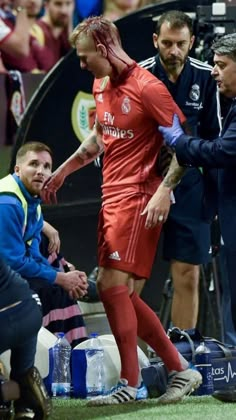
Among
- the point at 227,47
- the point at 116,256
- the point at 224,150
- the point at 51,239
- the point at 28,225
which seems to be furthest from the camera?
the point at 51,239

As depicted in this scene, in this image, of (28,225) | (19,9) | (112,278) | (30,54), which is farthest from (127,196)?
(19,9)

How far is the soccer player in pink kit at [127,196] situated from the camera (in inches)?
281

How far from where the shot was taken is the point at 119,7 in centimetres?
1291

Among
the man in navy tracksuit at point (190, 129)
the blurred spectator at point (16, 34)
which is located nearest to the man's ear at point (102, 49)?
the man in navy tracksuit at point (190, 129)

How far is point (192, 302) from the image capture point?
8.40m

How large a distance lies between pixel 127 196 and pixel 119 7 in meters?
5.98

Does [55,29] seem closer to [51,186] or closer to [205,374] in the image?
[51,186]

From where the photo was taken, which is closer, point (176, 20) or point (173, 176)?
point (173, 176)

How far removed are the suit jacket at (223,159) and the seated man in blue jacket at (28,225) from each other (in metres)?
0.81

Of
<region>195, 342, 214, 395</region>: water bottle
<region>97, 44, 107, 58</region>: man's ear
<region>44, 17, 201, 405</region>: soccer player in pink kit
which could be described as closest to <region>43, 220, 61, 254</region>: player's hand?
<region>44, 17, 201, 405</region>: soccer player in pink kit

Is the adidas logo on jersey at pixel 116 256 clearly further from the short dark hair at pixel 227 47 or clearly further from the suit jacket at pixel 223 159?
the short dark hair at pixel 227 47

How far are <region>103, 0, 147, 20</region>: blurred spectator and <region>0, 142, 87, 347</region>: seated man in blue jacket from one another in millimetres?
5421

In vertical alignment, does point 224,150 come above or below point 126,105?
below

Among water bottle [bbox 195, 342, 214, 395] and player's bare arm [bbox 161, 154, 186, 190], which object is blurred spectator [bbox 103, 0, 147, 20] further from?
player's bare arm [bbox 161, 154, 186, 190]
